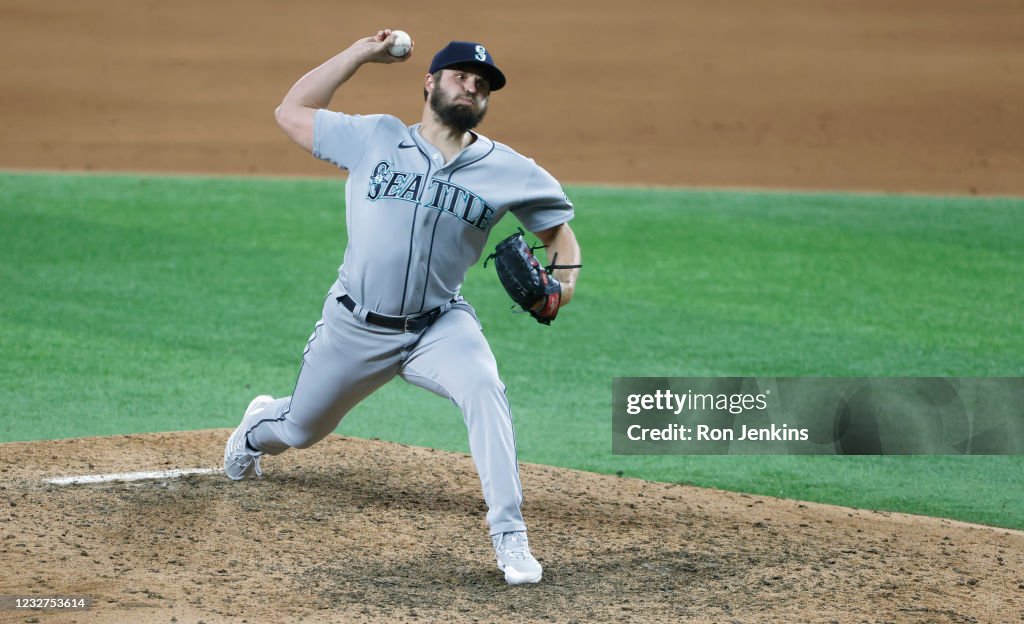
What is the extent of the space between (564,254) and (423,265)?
52 centimetres

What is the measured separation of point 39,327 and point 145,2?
13595mm

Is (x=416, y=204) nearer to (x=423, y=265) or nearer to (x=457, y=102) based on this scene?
(x=423, y=265)

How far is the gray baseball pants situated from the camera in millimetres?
4398

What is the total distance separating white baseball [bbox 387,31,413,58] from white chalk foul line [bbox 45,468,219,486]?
2.03 meters

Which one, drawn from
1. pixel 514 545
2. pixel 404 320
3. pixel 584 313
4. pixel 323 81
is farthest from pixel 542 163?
pixel 514 545

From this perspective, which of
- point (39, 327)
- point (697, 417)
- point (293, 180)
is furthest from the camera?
point (293, 180)

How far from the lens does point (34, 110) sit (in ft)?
54.9

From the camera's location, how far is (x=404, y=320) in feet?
15.3

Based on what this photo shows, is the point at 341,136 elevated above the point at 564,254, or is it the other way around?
the point at 341,136

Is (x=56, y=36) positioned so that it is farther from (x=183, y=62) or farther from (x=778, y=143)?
(x=778, y=143)

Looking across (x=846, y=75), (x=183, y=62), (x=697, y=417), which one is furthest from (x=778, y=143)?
(x=697, y=417)

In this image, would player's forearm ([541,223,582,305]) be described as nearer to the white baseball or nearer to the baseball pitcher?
the baseball pitcher

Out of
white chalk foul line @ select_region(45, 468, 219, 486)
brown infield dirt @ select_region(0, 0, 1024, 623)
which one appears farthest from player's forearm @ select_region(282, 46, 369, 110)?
white chalk foul line @ select_region(45, 468, 219, 486)

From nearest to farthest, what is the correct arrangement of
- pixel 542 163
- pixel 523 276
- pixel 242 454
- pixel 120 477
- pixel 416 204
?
1. pixel 523 276
2. pixel 416 204
3. pixel 242 454
4. pixel 120 477
5. pixel 542 163
